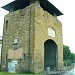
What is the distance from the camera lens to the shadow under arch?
31016mm

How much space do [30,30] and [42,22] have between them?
2.47 metres

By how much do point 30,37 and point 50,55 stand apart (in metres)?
8.14

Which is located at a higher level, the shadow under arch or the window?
the window

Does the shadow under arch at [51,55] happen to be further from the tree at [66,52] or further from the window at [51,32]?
the tree at [66,52]

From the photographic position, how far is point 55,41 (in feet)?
98.9

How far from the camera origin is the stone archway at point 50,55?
3106cm

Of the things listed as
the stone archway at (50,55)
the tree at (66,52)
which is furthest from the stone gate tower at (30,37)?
the tree at (66,52)

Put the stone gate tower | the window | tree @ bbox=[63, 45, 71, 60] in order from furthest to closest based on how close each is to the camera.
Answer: tree @ bbox=[63, 45, 71, 60] → the window → the stone gate tower

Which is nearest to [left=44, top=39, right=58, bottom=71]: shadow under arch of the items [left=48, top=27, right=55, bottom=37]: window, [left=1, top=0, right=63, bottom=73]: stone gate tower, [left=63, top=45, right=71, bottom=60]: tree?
[left=1, top=0, right=63, bottom=73]: stone gate tower

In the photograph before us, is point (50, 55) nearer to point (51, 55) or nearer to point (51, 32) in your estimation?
point (51, 55)

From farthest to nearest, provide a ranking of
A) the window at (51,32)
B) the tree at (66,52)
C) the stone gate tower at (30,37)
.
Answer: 1. the tree at (66,52)
2. the window at (51,32)
3. the stone gate tower at (30,37)

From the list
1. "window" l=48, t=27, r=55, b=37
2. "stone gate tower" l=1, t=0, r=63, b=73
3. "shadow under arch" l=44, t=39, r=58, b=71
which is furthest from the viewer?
"shadow under arch" l=44, t=39, r=58, b=71

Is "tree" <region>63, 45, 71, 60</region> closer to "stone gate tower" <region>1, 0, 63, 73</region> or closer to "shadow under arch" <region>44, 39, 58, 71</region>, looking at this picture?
"shadow under arch" <region>44, 39, 58, 71</region>

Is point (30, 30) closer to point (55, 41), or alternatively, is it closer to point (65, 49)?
point (55, 41)
